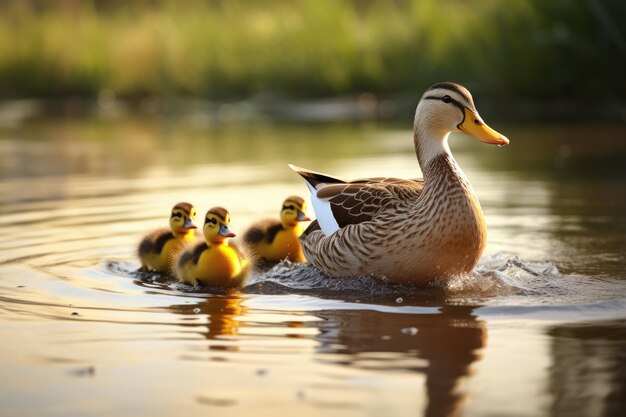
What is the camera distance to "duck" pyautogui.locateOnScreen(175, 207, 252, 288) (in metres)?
6.71

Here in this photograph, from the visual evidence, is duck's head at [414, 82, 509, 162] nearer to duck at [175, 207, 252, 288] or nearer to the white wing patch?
the white wing patch

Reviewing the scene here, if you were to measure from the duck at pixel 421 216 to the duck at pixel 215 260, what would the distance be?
21.5 inches

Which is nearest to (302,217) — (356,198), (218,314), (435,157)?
(356,198)

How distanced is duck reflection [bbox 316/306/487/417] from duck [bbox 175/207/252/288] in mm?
1102

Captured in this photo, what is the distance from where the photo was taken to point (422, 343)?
5.09 meters

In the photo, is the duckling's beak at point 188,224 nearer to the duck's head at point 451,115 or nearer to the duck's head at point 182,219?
the duck's head at point 182,219

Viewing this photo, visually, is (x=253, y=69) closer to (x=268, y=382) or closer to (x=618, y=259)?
(x=618, y=259)

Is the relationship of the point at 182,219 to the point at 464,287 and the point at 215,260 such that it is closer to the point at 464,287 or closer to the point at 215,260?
the point at 215,260

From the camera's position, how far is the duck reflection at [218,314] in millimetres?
5270

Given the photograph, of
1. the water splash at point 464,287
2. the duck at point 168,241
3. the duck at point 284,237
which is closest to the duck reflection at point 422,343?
the water splash at point 464,287

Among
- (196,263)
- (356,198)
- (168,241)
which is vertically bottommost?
(196,263)

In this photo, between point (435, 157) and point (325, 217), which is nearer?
point (435, 157)

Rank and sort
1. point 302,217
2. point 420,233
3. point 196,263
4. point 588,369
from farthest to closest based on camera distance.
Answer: point 302,217 < point 196,263 < point 420,233 < point 588,369

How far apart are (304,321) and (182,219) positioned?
7.00 ft
